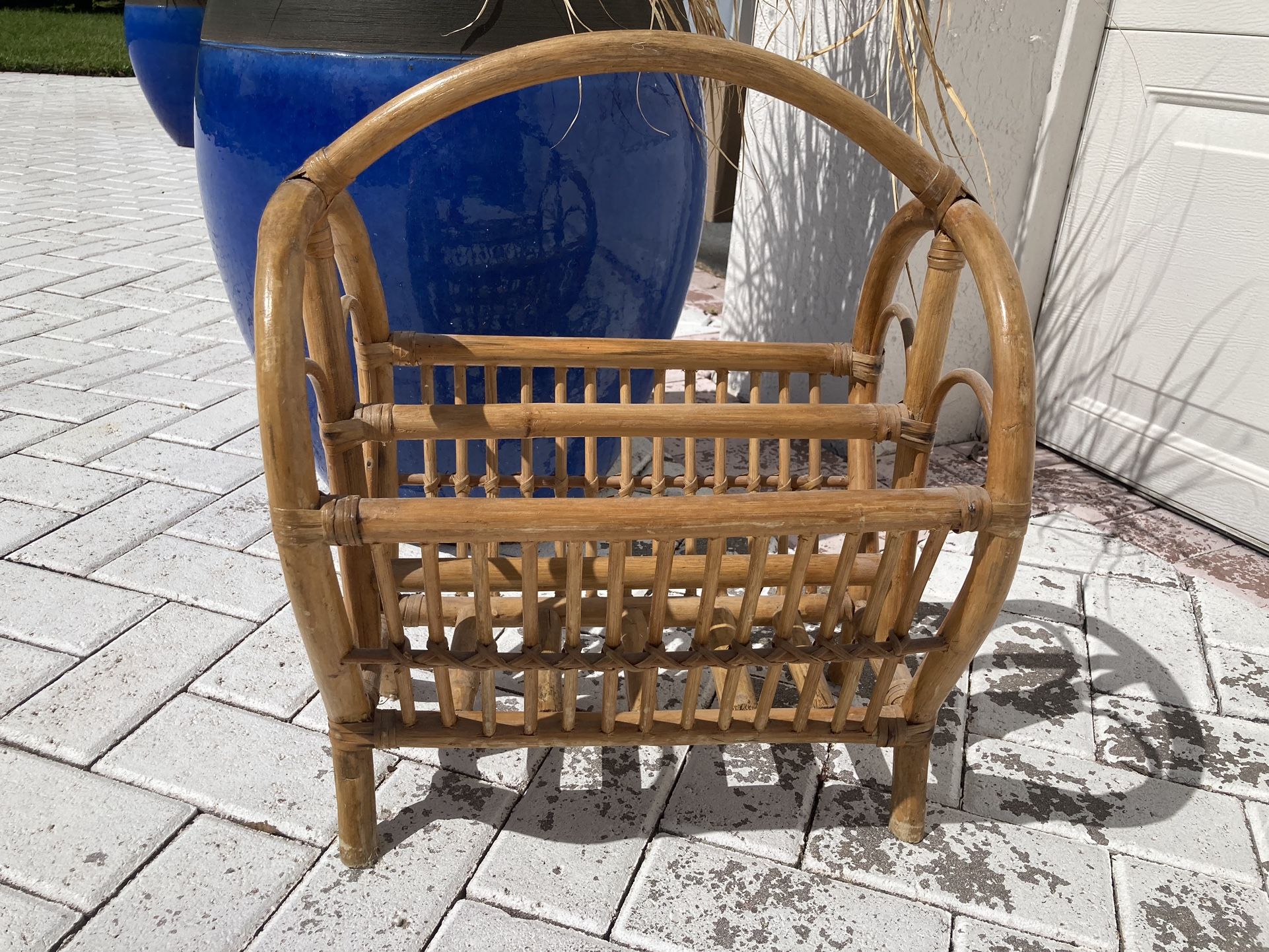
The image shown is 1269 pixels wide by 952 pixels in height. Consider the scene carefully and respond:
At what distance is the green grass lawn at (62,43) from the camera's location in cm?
1104

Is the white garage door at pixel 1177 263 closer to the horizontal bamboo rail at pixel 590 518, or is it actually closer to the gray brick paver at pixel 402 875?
the horizontal bamboo rail at pixel 590 518

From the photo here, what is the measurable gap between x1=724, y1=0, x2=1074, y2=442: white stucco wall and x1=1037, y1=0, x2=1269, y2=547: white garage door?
7.6 inches

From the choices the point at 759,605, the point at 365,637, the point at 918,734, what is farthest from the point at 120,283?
the point at 918,734

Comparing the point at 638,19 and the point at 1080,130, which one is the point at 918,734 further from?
the point at 1080,130

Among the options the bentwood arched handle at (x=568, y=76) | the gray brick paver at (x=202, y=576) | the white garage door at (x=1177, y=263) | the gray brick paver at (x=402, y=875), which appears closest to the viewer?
the bentwood arched handle at (x=568, y=76)

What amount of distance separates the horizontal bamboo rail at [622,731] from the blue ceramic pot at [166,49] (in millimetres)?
5010

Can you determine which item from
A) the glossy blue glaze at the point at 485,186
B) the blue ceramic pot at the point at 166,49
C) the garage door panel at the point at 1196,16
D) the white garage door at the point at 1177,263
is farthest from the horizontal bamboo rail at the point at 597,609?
the blue ceramic pot at the point at 166,49

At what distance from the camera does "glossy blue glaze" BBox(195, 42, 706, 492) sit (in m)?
1.79

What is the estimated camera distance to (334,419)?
1484 mm

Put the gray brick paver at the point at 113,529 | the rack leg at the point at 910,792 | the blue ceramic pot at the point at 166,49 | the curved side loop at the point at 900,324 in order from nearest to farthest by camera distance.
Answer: the rack leg at the point at 910,792
the curved side loop at the point at 900,324
the gray brick paver at the point at 113,529
the blue ceramic pot at the point at 166,49

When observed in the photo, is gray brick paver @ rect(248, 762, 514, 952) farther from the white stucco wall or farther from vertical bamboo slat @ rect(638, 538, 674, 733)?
the white stucco wall

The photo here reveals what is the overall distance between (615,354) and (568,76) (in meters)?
0.54

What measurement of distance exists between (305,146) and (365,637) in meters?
0.98

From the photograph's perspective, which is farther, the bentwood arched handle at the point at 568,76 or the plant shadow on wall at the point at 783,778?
the plant shadow on wall at the point at 783,778
